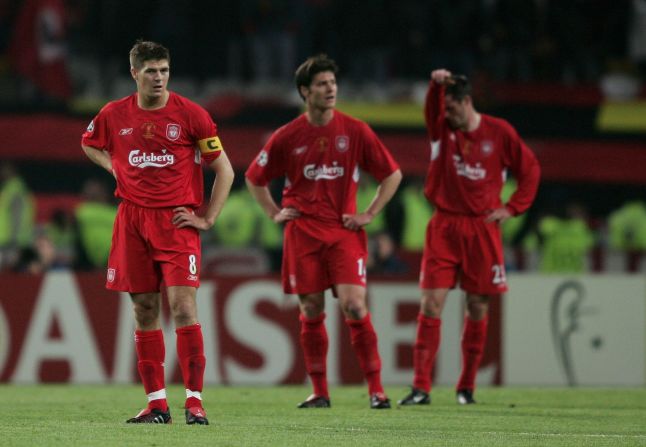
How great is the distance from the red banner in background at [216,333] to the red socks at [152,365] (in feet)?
16.1

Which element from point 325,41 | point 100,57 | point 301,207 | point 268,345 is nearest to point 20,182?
point 100,57

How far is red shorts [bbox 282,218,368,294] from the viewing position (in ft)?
29.6

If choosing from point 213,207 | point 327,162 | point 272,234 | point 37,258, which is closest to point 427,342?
point 327,162

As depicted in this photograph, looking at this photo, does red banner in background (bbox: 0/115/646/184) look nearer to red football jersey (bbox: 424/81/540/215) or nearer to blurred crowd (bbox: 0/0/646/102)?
blurred crowd (bbox: 0/0/646/102)

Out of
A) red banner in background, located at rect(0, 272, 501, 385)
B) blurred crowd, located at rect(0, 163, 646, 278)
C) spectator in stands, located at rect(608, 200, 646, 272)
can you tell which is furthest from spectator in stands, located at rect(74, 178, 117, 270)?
spectator in stands, located at rect(608, 200, 646, 272)

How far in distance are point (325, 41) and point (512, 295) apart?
24.2 feet

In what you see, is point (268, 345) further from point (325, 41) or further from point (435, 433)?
point (325, 41)

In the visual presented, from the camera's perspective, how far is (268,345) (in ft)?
41.8

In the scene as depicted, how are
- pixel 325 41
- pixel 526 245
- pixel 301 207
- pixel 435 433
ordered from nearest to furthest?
pixel 435 433
pixel 301 207
pixel 526 245
pixel 325 41

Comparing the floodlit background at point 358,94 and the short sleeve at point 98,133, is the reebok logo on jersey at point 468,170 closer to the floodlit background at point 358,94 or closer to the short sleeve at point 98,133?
the short sleeve at point 98,133

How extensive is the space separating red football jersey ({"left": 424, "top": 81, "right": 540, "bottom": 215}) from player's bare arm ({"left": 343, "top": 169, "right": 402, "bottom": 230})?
0.49 meters

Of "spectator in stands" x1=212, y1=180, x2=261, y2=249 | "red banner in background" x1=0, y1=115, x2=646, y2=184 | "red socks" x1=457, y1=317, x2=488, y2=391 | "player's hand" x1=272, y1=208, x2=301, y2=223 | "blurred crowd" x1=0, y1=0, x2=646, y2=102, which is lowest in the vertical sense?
"red socks" x1=457, y1=317, x2=488, y2=391

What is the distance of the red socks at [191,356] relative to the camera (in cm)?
734

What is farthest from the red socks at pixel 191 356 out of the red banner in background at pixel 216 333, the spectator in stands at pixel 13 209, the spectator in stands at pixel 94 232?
the spectator in stands at pixel 13 209
